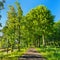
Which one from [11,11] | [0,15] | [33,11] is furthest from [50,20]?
[0,15]

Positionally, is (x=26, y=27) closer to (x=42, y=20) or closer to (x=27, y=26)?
(x=27, y=26)

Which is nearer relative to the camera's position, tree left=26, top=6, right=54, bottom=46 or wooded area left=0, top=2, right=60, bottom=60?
wooded area left=0, top=2, right=60, bottom=60

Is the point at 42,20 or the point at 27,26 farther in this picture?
the point at 27,26

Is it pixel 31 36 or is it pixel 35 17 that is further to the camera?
pixel 31 36

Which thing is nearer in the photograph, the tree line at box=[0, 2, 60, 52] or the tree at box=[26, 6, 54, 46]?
the tree line at box=[0, 2, 60, 52]

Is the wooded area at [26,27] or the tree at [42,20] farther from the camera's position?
the tree at [42,20]

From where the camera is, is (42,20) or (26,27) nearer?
(42,20)

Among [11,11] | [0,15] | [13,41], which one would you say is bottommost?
[13,41]

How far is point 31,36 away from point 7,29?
3214 centimetres

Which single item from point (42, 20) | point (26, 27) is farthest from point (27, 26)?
point (42, 20)

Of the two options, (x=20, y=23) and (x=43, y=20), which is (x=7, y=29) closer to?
(x=20, y=23)

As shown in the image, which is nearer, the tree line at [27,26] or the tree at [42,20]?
the tree line at [27,26]

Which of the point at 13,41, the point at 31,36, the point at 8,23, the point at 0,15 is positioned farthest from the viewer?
the point at 31,36

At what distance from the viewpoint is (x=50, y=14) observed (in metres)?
74.8
